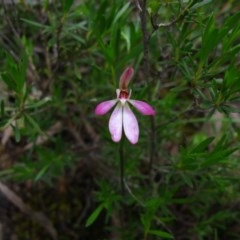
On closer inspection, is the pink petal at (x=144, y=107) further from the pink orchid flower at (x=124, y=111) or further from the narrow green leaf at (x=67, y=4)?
the narrow green leaf at (x=67, y=4)

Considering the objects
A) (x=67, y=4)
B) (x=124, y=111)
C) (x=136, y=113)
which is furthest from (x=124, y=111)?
(x=67, y=4)

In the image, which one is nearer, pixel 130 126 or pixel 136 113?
pixel 130 126

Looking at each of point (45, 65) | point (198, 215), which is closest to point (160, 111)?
point (198, 215)

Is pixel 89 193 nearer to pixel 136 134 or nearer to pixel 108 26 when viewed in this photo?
pixel 108 26

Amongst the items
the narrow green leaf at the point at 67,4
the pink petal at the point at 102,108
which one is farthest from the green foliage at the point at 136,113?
the pink petal at the point at 102,108

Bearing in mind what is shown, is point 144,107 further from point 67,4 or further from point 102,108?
point 67,4
